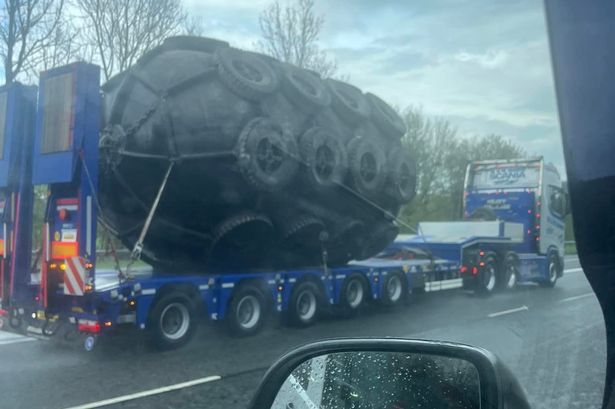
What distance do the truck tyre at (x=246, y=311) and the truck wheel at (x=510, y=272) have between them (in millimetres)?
7781

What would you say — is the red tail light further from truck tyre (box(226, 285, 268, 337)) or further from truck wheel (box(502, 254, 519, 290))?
truck wheel (box(502, 254, 519, 290))

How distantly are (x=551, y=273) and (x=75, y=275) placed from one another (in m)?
12.6

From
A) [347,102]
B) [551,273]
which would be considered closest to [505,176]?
[551,273]

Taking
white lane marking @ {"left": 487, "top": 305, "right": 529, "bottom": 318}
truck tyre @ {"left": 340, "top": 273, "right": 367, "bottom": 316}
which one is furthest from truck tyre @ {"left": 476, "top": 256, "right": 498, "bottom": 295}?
truck tyre @ {"left": 340, "top": 273, "right": 367, "bottom": 316}

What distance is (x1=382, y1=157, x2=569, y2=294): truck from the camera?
1527 centimetres

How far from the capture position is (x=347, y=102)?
36.0 feet

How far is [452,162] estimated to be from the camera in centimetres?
2375

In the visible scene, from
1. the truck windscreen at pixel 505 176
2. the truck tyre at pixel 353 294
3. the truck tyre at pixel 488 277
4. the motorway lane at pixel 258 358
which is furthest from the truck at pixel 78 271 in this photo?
the truck windscreen at pixel 505 176

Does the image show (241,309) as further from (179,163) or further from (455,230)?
(455,230)

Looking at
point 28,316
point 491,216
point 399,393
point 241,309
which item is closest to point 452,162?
point 491,216

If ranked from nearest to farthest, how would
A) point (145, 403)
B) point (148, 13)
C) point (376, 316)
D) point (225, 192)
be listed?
point (145, 403) < point (225, 192) < point (376, 316) < point (148, 13)

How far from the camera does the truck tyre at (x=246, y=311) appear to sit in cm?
958

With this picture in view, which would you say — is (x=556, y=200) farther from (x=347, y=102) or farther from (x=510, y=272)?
(x=347, y=102)

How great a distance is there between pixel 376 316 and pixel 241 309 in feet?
10.2
